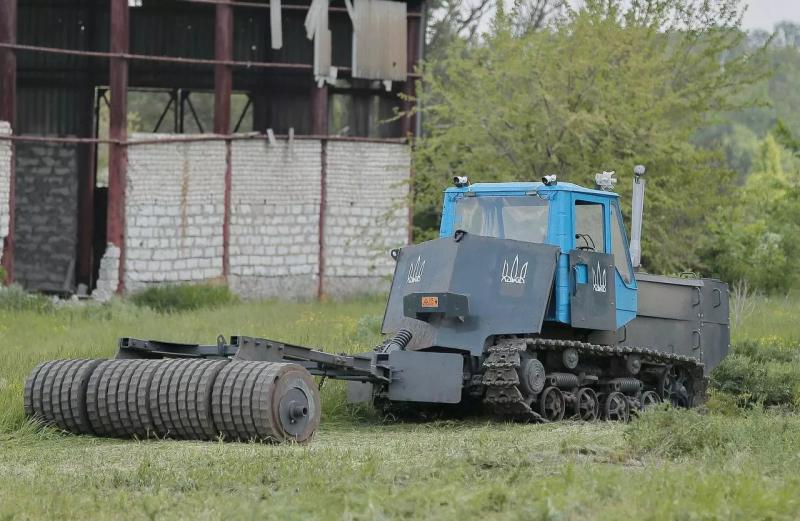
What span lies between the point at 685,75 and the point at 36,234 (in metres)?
14.3

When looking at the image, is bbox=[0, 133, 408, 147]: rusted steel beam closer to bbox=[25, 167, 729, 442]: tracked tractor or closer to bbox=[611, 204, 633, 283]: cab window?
bbox=[25, 167, 729, 442]: tracked tractor

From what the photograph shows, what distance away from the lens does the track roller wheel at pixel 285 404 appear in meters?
12.1

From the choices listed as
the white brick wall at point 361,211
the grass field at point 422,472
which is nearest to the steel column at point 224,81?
the white brick wall at point 361,211

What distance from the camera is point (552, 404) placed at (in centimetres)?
1448

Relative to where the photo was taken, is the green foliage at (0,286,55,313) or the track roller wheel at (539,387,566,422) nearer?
the track roller wheel at (539,387,566,422)

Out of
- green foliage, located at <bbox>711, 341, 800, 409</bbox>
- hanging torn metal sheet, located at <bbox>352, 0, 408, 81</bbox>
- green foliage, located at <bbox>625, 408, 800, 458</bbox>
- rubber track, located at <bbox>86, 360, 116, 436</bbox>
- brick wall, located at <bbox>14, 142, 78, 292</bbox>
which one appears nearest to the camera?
green foliage, located at <bbox>625, 408, 800, 458</bbox>

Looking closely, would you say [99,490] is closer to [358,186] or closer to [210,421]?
[210,421]

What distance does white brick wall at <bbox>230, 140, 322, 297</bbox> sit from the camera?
31953mm

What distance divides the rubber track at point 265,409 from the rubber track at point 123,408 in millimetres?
1242

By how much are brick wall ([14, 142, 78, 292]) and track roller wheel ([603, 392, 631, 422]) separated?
65.9 ft

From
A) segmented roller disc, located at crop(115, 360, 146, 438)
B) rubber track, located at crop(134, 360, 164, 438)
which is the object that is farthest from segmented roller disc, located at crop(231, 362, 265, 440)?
segmented roller disc, located at crop(115, 360, 146, 438)

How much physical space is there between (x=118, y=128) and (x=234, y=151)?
2.70m

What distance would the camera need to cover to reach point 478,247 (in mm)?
14531

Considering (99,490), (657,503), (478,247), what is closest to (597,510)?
(657,503)
